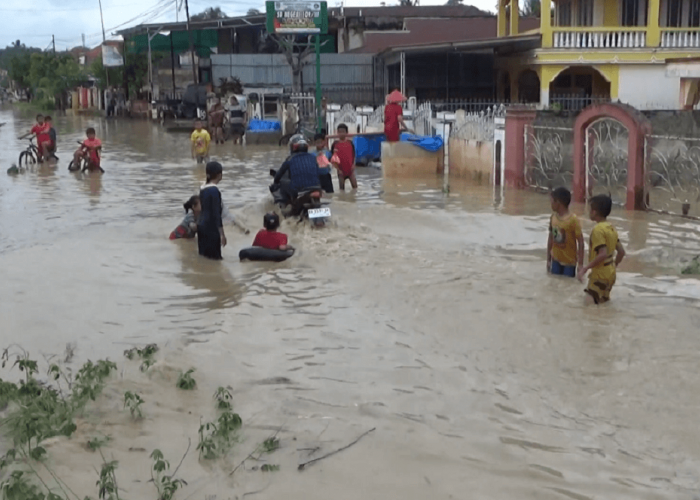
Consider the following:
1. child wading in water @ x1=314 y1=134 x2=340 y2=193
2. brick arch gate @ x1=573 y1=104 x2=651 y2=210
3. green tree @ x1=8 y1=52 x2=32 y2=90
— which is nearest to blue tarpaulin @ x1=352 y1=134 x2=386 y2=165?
child wading in water @ x1=314 y1=134 x2=340 y2=193

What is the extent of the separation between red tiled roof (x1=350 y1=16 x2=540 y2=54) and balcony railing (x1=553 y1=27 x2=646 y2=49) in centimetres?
1029

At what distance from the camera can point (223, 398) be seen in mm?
5715

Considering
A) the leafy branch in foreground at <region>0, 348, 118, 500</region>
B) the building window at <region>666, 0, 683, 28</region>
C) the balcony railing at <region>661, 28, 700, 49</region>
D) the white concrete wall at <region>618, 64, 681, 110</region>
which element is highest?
the building window at <region>666, 0, 683, 28</region>

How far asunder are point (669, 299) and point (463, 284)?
1946 millimetres

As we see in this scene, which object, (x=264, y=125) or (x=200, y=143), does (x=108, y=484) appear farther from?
(x=264, y=125)

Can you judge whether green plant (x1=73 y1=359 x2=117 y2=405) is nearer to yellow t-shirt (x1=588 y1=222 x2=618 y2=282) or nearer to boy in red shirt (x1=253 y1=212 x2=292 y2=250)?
yellow t-shirt (x1=588 y1=222 x2=618 y2=282)

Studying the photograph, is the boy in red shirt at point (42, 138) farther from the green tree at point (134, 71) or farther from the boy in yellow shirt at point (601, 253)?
the green tree at point (134, 71)

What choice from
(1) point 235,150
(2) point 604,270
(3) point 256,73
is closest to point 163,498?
(2) point 604,270

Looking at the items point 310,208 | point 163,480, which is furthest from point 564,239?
point 163,480

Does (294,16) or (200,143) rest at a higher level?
(294,16)

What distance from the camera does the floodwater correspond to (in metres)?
4.73

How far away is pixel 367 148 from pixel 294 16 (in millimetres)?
15560

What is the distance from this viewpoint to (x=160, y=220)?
44.4 feet

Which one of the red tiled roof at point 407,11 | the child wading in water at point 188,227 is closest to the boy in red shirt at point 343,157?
the child wading in water at point 188,227
